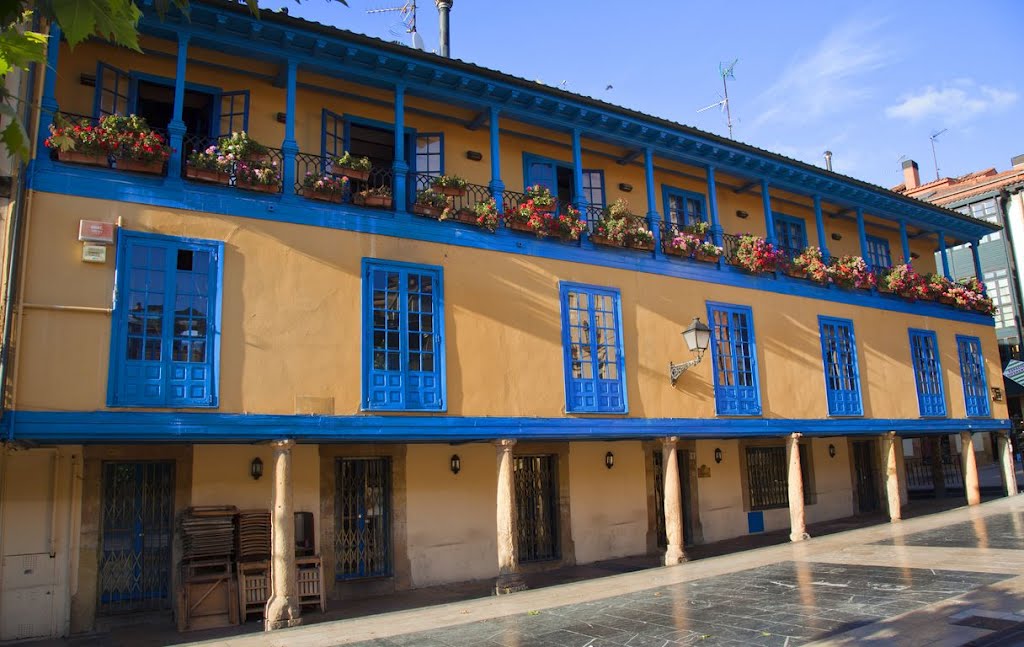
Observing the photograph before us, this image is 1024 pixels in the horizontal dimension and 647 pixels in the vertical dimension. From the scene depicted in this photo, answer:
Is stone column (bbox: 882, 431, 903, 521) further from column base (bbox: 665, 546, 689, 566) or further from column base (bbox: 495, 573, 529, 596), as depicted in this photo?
column base (bbox: 495, 573, 529, 596)

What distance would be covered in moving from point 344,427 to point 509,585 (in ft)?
10.6

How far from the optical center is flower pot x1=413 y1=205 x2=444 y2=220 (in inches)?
429

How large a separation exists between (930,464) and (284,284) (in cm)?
2109

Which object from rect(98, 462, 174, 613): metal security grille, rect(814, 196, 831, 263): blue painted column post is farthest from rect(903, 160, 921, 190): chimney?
rect(98, 462, 174, 613): metal security grille

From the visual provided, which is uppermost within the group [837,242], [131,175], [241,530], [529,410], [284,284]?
[837,242]

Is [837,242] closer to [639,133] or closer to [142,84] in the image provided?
[639,133]

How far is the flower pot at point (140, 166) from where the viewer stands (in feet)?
29.5

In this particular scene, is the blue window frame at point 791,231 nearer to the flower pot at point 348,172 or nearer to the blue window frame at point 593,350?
the blue window frame at point 593,350

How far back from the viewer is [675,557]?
40.0 ft

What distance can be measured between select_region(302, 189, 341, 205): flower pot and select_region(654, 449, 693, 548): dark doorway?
8240mm

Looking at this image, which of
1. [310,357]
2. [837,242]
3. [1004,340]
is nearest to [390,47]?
[310,357]

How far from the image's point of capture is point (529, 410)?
11.3m

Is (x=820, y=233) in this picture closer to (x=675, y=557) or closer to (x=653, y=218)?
(x=653, y=218)

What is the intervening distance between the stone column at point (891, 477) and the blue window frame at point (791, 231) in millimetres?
4570
